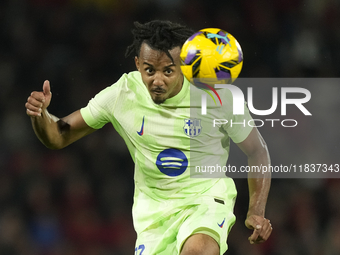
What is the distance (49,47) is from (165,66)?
2396mm

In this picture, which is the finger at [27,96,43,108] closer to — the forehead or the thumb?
the forehead

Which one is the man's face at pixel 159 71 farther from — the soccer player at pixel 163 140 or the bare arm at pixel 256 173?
the bare arm at pixel 256 173

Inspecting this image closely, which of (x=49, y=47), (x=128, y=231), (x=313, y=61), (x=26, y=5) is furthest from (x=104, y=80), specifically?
(x=313, y=61)

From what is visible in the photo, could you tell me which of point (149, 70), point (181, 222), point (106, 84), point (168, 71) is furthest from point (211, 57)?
point (106, 84)

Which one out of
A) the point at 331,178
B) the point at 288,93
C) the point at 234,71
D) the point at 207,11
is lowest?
the point at 331,178

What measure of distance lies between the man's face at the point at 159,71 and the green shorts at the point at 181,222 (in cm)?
65

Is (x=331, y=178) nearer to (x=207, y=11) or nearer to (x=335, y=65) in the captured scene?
(x=335, y=65)

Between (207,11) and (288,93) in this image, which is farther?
(207,11)

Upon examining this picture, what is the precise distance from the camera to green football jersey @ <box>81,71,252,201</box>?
298 cm

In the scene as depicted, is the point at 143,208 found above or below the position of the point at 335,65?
below

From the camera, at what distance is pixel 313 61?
4.94 metres

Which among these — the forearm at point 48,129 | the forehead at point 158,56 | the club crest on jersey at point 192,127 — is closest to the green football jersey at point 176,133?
the club crest on jersey at point 192,127

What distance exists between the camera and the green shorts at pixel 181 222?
2.73m

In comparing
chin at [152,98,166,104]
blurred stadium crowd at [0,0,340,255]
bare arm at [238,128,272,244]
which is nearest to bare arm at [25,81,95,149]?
chin at [152,98,166,104]
